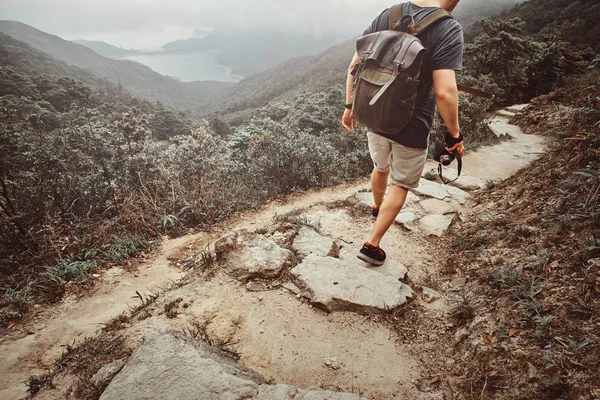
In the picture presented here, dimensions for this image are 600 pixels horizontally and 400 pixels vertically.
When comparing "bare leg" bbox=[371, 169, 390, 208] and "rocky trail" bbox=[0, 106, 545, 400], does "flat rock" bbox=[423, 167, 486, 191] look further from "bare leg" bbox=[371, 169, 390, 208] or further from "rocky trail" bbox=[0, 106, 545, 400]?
"bare leg" bbox=[371, 169, 390, 208]

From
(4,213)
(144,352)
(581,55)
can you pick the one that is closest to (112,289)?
(144,352)

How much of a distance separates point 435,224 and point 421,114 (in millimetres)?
1674

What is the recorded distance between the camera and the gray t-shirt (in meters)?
1.71

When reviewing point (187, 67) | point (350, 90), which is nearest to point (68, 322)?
point (350, 90)

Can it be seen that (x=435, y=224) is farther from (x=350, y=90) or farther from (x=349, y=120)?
(x=350, y=90)

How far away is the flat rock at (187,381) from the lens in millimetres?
1231

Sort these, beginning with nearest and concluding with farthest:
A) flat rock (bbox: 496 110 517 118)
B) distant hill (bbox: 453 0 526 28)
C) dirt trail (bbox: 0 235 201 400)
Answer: dirt trail (bbox: 0 235 201 400), flat rock (bbox: 496 110 517 118), distant hill (bbox: 453 0 526 28)

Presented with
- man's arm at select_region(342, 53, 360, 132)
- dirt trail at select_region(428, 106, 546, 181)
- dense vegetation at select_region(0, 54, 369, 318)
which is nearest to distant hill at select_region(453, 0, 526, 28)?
dirt trail at select_region(428, 106, 546, 181)

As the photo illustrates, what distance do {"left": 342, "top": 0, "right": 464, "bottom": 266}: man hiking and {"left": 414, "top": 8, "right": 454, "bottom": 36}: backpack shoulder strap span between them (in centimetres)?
2

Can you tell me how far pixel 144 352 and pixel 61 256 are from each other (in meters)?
2.53

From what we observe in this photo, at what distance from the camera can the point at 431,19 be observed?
1.73m

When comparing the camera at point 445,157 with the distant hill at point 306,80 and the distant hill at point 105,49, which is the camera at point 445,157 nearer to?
the distant hill at point 306,80

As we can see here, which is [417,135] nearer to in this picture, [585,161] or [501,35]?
[585,161]

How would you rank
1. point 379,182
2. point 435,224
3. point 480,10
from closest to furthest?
point 379,182 < point 435,224 < point 480,10
